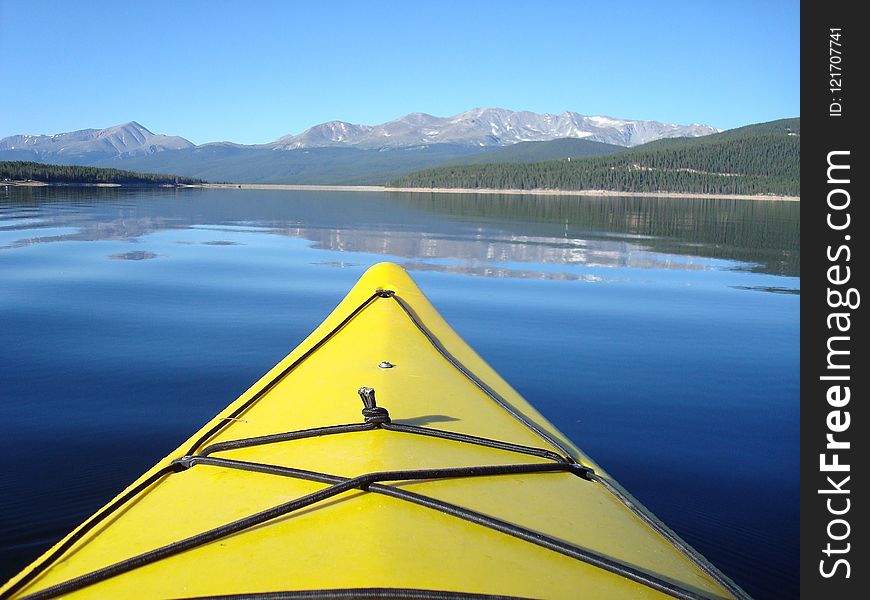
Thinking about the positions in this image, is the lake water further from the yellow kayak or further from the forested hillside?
the forested hillside

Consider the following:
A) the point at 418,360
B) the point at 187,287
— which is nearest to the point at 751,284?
the point at 187,287

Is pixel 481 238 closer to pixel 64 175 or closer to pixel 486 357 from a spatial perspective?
pixel 486 357

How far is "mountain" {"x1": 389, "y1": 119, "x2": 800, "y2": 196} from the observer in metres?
136

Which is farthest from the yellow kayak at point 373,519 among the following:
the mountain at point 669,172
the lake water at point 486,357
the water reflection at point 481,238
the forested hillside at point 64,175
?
the mountain at point 669,172

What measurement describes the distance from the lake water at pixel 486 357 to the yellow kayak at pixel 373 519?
1460 mm

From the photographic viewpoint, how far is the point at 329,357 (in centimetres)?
596

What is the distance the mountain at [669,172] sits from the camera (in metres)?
136

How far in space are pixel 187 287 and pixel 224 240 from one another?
35.8 feet

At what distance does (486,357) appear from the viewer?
9672 mm

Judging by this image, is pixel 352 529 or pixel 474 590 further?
pixel 352 529

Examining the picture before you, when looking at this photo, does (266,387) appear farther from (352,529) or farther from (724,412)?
(724,412)

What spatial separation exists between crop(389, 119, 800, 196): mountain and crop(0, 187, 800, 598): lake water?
11811 centimetres

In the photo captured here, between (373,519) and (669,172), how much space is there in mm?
155034

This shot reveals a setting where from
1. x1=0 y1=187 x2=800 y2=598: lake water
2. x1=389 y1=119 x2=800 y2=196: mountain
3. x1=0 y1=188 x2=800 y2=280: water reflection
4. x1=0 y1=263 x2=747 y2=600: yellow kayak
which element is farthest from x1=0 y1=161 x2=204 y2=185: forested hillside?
x1=0 y1=263 x2=747 y2=600: yellow kayak
